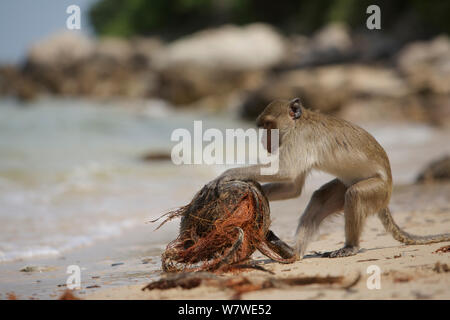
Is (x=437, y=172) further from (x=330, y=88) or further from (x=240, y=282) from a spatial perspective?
(x=330, y=88)

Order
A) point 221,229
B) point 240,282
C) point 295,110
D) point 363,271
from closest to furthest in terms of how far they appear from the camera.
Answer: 1. point 240,282
2. point 363,271
3. point 221,229
4. point 295,110

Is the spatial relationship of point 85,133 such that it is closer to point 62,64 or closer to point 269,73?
point 269,73

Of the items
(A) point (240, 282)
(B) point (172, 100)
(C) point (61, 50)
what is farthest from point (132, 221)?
(C) point (61, 50)

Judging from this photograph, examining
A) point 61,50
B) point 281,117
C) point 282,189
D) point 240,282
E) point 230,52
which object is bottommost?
point 240,282

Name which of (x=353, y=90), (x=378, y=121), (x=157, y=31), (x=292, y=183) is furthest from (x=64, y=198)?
(x=157, y=31)

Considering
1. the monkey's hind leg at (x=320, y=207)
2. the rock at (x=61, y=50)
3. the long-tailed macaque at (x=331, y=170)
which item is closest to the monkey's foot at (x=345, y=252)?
the long-tailed macaque at (x=331, y=170)

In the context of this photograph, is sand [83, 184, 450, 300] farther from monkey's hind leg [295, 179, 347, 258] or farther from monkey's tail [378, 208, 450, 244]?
monkey's hind leg [295, 179, 347, 258]
